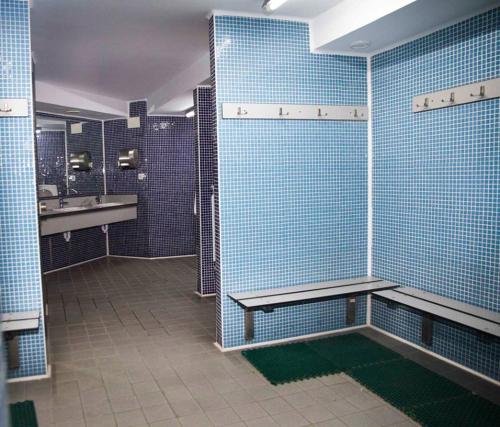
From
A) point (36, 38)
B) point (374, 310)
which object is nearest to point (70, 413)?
point (374, 310)

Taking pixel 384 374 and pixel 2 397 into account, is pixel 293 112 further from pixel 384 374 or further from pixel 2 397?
pixel 2 397

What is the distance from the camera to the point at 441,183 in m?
3.80

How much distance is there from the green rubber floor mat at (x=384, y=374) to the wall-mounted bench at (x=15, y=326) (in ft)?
5.64

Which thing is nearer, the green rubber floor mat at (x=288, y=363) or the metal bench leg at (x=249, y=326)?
the green rubber floor mat at (x=288, y=363)

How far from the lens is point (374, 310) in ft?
15.1

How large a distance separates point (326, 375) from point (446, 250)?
1.40m

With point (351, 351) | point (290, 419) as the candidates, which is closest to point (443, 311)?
point (351, 351)

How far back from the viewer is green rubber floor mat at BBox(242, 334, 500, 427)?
116 inches

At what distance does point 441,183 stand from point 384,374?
1.59m

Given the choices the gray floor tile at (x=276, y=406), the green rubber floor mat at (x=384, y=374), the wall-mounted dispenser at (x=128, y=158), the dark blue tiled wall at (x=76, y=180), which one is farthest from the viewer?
the wall-mounted dispenser at (x=128, y=158)

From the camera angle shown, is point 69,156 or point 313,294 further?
point 69,156

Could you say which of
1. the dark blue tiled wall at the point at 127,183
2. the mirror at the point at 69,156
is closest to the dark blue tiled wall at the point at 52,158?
the mirror at the point at 69,156

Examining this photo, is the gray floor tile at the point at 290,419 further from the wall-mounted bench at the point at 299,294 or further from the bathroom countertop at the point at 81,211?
the bathroom countertop at the point at 81,211

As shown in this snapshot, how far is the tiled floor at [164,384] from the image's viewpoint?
300cm
